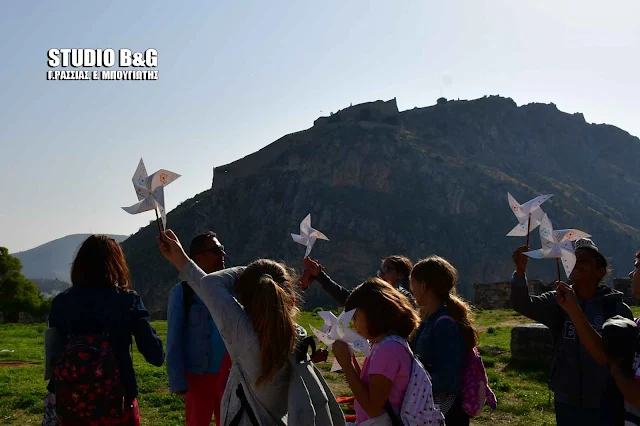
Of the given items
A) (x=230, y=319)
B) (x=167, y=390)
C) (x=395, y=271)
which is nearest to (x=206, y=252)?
(x=395, y=271)

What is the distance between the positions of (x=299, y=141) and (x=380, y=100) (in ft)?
55.6

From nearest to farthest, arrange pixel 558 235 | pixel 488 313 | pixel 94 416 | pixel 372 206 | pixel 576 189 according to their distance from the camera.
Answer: pixel 94 416
pixel 558 235
pixel 488 313
pixel 372 206
pixel 576 189

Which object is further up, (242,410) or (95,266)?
(95,266)

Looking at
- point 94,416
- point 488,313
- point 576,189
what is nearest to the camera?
point 94,416

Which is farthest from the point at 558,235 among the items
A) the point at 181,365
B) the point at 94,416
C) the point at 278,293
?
the point at 94,416

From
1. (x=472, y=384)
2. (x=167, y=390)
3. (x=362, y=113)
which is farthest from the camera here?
(x=362, y=113)

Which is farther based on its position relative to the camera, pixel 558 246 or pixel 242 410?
pixel 558 246

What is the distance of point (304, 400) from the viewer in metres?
3.10

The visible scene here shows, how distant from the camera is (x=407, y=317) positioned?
3373mm

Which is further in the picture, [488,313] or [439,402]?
[488,313]

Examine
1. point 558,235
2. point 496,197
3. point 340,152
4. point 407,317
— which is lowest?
point 407,317

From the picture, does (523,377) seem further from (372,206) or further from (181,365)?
(372,206)

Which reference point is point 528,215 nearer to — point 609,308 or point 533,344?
point 609,308

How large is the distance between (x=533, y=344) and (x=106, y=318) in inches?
336
